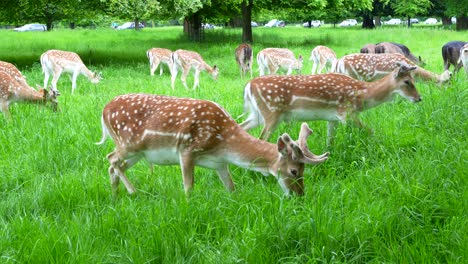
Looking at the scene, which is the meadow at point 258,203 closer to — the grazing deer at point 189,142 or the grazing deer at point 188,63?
the grazing deer at point 189,142

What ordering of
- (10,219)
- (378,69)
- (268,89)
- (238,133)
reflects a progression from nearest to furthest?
(10,219) → (238,133) → (268,89) → (378,69)

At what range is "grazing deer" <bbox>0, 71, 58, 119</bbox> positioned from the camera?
332 inches

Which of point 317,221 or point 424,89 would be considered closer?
point 317,221

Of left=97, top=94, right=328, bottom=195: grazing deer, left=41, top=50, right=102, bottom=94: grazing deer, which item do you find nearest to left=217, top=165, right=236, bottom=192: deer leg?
left=97, top=94, right=328, bottom=195: grazing deer

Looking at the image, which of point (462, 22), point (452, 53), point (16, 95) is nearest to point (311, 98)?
point (16, 95)

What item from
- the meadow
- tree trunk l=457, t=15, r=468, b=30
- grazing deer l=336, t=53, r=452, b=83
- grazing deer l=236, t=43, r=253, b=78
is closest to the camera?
the meadow

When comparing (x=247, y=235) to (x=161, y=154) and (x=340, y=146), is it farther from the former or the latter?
(x=340, y=146)

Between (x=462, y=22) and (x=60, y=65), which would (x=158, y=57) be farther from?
(x=462, y=22)

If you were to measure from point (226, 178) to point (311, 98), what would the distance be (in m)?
1.76

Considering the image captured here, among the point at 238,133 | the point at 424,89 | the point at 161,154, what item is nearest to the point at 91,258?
the point at 161,154

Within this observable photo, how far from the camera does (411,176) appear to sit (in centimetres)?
467

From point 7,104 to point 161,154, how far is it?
463cm

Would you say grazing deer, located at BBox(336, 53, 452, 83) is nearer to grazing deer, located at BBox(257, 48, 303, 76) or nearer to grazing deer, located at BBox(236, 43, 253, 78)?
grazing deer, located at BBox(257, 48, 303, 76)

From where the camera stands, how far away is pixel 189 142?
184 inches
